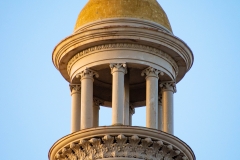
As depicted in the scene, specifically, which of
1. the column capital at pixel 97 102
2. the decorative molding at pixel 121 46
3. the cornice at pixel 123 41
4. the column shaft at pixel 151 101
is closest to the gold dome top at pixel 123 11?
the cornice at pixel 123 41

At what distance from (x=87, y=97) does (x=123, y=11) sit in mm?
4511

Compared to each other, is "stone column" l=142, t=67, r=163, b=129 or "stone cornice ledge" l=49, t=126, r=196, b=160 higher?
"stone column" l=142, t=67, r=163, b=129

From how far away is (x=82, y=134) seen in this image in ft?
186

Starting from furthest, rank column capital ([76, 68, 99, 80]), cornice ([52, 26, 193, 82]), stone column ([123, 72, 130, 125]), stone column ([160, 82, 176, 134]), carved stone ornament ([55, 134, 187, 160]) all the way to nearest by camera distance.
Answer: stone column ([123, 72, 130, 125]) → stone column ([160, 82, 176, 134]) → column capital ([76, 68, 99, 80]) → cornice ([52, 26, 193, 82]) → carved stone ornament ([55, 134, 187, 160])

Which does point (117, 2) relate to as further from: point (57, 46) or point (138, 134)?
point (138, 134)

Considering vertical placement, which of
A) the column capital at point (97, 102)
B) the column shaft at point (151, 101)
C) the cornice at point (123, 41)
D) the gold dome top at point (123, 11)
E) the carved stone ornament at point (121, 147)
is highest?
the gold dome top at point (123, 11)

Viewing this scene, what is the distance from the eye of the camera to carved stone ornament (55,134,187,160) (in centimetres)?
5650

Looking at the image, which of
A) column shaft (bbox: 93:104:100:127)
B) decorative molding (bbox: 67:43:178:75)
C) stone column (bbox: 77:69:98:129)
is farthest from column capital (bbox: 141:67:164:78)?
column shaft (bbox: 93:104:100:127)

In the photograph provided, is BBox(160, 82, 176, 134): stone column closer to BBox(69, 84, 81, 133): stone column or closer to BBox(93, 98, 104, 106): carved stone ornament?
BBox(93, 98, 104, 106): carved stone ornament

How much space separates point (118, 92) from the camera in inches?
2282

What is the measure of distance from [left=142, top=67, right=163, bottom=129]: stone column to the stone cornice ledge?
1.11 m

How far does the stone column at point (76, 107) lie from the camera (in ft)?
196

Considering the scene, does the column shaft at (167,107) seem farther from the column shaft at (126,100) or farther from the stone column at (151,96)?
the column shaft at (126,100)

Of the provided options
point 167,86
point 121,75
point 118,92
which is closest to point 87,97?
point 118,92
